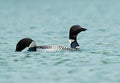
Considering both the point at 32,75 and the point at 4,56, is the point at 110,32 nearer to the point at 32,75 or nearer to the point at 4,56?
the point at 4,56

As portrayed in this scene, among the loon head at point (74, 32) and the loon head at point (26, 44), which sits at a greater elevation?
the loon head at point (74, 32)

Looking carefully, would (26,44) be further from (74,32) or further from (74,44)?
(74,32)

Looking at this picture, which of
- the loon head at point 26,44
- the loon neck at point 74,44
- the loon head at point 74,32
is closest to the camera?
the loon head at point 26,44

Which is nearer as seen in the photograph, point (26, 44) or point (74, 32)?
point (26, 44)

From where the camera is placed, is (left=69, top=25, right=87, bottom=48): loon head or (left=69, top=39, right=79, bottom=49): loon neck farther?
(left=69, top=25, right=87, bottom=48): loon head

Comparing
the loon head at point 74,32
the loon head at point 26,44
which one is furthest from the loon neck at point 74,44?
the loon head at point 26,44

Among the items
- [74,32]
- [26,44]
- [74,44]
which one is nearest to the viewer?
[26,44]

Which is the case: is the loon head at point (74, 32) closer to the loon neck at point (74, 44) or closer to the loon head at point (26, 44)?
the loon neck at point (74, 44)

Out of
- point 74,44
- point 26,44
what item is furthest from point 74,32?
point 26,44

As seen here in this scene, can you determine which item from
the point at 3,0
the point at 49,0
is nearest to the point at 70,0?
the point at 49,0

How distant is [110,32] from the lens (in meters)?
28.5

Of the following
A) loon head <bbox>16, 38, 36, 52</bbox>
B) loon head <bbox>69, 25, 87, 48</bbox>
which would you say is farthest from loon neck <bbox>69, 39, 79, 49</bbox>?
loon head <bbox>16, 38, 36, 52</bbox>

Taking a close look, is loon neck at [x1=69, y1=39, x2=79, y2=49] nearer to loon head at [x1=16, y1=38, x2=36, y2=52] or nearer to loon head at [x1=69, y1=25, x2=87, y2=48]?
loon head at [x1=69, y1=25, x2=87, y2=48]

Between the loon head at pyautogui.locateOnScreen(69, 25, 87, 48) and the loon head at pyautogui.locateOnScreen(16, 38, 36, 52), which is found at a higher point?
the loon head at pyautogui.locateOnScreen(69, 25, 87, 48)
